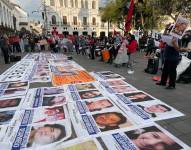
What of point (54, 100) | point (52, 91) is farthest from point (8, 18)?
point (54, 100)

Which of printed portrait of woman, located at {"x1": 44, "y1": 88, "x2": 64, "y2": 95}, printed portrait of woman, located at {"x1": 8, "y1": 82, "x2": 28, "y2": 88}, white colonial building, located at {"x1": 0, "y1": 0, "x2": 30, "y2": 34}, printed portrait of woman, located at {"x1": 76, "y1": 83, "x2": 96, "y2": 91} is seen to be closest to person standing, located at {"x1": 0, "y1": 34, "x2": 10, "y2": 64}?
printed portrait of woman, located at {"x1": 8, "y1": 82, "x2": 28, "y2": 88}

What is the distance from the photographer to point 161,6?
80.2 ft

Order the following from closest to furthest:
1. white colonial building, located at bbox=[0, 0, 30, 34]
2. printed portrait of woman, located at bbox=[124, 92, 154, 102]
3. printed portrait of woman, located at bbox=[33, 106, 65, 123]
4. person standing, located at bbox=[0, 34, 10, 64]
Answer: printed portrait of woman, located at bbox=[33, 106, 65, 123] → printed portrait of woman, located at bbox=[124, 92, 154, 102] → person standing, located at bbox=[0, 34, 10, 64] → white colonial building, located at bbox=[0, 0, 30, 34]

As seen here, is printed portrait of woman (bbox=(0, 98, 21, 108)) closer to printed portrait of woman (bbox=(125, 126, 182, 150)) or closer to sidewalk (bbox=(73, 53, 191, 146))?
printed portrait of woman (bbox=(125, 126, 182, 150))

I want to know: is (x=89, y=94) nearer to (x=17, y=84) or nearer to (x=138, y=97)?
(x=138, y=97)

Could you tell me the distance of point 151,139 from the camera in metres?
4.11

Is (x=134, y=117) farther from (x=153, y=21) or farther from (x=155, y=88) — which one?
(x=153, y=21)

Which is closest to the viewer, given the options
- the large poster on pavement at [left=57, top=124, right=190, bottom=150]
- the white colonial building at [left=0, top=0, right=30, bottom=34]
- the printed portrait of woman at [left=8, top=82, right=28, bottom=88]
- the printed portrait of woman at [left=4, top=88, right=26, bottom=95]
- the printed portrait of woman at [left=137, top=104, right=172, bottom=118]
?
the large poster on pavement at [left=57, top=124, right=190, bottom=150]

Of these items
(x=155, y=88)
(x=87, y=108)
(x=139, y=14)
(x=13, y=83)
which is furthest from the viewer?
(x=139, y=14)

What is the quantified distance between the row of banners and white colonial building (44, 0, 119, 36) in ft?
174

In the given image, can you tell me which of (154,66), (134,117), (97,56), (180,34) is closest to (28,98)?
(134,117)

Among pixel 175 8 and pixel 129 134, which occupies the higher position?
pixel 175 8

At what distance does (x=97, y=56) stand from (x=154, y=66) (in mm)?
7661

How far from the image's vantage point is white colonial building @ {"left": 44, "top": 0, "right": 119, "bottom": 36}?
58906mm
